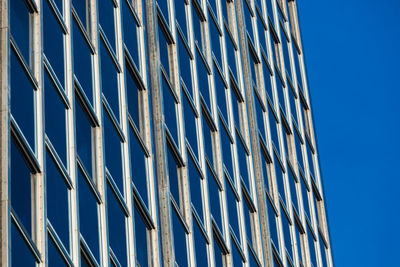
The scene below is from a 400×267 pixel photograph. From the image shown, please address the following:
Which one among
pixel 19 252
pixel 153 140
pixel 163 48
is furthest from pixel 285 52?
pixel 19 252

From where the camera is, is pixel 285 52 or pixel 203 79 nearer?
pixel 203 79

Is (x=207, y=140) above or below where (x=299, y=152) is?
below

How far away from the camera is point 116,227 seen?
2659 centimetres

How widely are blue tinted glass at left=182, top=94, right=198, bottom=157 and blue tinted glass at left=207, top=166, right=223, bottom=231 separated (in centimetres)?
110

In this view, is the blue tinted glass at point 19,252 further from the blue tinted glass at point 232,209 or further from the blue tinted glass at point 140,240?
the blue tinted glass at point 232,209

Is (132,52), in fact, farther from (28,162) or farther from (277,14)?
(277,14)

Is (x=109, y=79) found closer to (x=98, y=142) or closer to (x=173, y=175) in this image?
(x=98, y=142)

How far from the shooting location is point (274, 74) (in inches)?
1911

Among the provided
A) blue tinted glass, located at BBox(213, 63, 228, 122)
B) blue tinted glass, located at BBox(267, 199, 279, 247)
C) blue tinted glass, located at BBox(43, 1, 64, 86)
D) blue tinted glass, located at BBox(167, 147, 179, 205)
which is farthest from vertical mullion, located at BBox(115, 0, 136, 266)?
blue tinted glass, located at BBox(267, 199, 279, 247)

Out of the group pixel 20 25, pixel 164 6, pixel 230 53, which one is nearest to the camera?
pixel 20 25

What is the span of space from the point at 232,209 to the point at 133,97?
7.68m

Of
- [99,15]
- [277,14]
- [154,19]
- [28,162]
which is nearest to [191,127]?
[154,19]

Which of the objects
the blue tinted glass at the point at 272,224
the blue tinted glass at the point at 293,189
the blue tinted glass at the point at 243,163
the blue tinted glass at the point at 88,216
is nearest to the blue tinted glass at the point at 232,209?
the blue tinted glass at the point at 243,163

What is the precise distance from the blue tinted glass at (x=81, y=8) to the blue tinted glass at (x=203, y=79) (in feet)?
30.7
